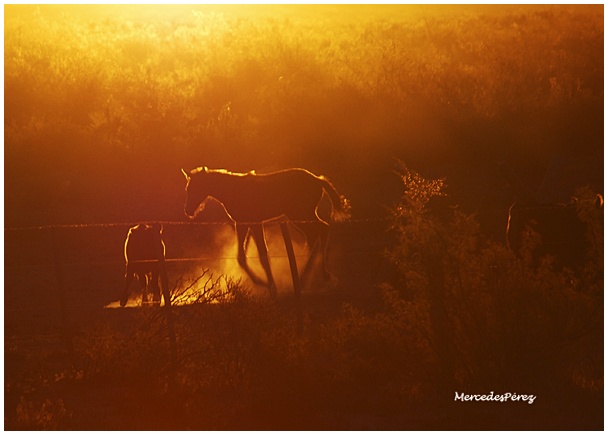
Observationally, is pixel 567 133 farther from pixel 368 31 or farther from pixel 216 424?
pixel 216 424

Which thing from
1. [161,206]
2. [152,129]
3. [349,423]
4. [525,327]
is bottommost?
[349,423]

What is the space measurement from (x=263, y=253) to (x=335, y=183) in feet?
13.2

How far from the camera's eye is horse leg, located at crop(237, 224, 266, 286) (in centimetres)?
969

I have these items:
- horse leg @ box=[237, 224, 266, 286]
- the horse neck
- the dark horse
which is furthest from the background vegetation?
the horse neck

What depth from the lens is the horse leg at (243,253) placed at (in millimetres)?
9688

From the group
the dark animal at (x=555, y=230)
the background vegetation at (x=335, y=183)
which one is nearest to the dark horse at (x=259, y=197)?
the background vegetation at (x=335, y=183)

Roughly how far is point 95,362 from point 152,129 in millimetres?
7426

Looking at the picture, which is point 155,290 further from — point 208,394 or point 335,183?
point 335,183

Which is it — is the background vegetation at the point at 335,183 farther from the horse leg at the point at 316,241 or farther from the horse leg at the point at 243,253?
the horse leg at the point at 243,253

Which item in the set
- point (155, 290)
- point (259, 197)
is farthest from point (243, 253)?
point (155, 290)

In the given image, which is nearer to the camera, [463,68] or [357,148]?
[357,148]

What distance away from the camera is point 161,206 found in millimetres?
13328

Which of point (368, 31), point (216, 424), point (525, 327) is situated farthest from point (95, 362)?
point (368, 31)

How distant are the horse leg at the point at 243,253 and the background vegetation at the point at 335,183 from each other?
0.37 m
